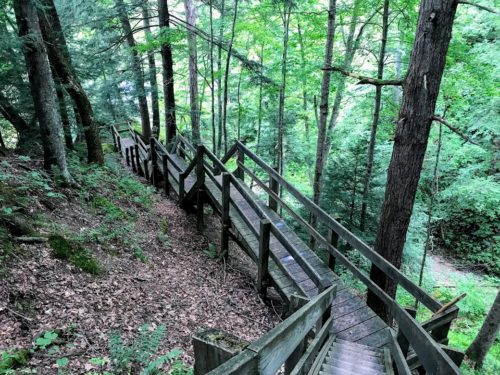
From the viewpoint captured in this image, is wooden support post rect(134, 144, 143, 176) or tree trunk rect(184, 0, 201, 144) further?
wooden support post rect(134, 144, 143, 176)

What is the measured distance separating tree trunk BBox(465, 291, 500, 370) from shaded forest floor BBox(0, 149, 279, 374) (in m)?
6.06

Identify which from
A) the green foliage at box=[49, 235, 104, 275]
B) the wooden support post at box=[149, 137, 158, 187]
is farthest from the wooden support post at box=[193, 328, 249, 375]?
the wooden support post at box=[149, 137, 158, 187]

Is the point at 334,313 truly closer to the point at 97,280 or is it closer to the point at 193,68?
the point at 97,280

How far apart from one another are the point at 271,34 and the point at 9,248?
41.8 feet


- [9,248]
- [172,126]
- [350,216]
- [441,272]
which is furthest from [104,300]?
[441,272]

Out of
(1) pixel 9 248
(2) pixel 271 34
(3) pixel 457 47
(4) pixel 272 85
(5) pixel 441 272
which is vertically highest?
(2) pixel 271 34

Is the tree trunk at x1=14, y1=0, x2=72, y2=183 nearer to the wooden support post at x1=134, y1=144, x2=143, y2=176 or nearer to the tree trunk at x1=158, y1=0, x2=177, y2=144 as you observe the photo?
the tree trunk at x1=158, y1=0, x2=177, y2=144

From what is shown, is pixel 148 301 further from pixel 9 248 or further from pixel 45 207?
pixel 45 207

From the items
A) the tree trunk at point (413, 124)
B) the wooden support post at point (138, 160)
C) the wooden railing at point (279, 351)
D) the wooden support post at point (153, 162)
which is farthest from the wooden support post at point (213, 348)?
the wooden support post at point (138, 160)

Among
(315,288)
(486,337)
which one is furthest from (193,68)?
(486,337)

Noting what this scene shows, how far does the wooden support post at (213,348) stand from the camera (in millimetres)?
1651

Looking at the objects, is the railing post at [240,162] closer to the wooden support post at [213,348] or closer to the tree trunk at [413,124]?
the tree trunk at [413,124]

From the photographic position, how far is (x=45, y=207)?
566cm

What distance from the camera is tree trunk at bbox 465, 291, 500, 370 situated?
782cm
